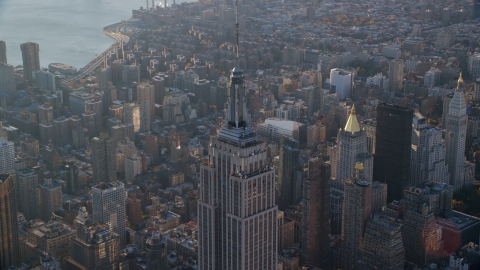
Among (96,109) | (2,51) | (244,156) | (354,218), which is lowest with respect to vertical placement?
(354,218)

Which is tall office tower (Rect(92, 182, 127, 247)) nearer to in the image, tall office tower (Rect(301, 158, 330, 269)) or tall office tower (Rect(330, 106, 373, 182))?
tall office tower (Rect(301, 158, 330, 269))

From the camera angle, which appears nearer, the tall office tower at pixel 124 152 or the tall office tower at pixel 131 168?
the tall office tower at pixel 131 168

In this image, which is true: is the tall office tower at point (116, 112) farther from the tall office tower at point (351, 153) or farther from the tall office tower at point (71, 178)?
the tall office tower at point (351, 153)

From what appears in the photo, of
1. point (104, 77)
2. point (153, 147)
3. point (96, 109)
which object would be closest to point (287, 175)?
point (153, 147)

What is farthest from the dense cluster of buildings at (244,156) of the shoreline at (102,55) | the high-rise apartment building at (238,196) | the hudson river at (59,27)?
the hudson river at (59,27)

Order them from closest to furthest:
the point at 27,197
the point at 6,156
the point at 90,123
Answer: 1. the point at 27,197
2. the point at 6,156
3. the point at 90,123

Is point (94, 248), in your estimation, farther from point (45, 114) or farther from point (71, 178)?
point (45, 114)

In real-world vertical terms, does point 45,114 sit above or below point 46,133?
above
